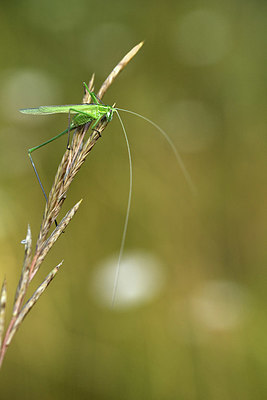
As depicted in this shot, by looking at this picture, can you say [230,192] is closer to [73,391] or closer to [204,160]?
[204,160]

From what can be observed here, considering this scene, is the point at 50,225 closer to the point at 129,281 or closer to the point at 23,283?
→ the point at 23,283

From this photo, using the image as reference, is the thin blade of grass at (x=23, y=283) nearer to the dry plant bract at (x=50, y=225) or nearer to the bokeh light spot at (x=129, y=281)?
the dry plant bract at (x=50, y=225)

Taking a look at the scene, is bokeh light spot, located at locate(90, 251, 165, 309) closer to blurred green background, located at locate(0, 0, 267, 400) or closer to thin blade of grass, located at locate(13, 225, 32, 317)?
blurred green background, located at locate(0, 0, 267, 400)

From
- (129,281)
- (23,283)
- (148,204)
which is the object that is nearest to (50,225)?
(23,283)

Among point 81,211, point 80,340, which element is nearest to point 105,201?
point 81,211

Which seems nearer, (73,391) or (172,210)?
(73,391)

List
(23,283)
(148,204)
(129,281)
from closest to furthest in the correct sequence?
(23,283)
(129,281)
(148,204)
